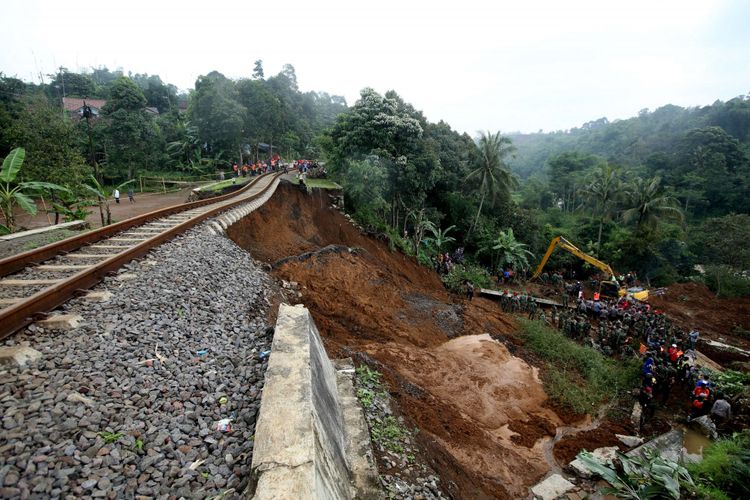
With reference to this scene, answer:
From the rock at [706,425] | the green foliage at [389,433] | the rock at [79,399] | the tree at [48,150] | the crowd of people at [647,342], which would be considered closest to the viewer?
the rock at [79,399]

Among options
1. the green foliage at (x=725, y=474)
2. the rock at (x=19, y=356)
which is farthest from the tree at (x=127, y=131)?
the green foliage at (x=725, y=474)

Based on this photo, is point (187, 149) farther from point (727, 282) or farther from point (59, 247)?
point (727, 282)

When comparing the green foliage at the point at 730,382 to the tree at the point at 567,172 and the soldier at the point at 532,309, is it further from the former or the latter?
the tree at the point at 567,172

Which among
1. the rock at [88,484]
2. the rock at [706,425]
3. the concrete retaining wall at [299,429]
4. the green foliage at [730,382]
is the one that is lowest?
the rock at [706,425]

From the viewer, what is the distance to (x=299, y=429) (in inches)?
127

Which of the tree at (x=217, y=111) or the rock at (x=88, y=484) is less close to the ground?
the tree at (x=217, y=111)

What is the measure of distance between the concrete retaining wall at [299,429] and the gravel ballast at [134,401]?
0.67ft

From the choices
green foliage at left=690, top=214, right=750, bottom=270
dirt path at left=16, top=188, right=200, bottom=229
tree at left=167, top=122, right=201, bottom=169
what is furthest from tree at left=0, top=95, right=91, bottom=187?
green foliage at left=690, top=214, right=750, bottom=270

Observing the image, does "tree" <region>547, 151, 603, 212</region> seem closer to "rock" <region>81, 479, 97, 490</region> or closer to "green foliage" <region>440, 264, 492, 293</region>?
"green foliage" <region>440, 264, 492, 293</region>

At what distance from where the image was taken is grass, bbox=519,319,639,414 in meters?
10.2

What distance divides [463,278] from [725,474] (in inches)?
624

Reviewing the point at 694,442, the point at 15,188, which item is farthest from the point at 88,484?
the point at 694,442

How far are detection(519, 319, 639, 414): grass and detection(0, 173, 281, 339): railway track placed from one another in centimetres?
1098

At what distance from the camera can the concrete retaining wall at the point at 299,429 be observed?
2.78m
